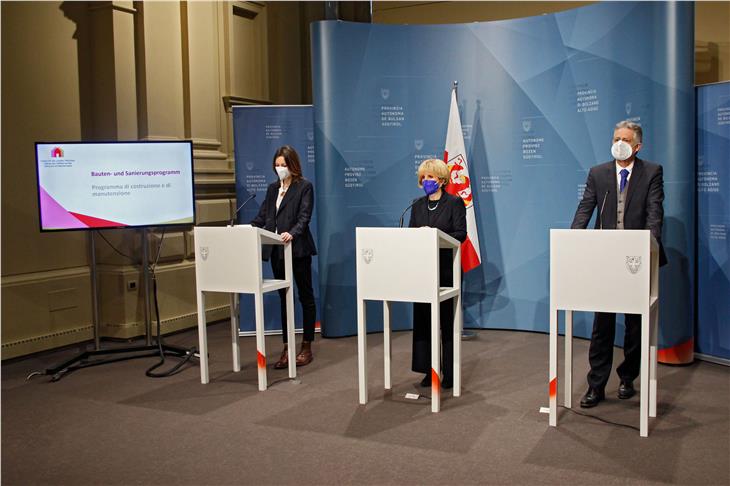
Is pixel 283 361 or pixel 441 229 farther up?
pixel 441 229

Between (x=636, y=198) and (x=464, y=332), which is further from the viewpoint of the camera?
(x=464, y=332)

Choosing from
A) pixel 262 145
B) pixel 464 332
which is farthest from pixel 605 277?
pixel 262 145

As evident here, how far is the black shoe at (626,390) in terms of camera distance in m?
4.05

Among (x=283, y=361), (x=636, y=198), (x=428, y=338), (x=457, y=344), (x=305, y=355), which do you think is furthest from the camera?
(x=305, y=355)

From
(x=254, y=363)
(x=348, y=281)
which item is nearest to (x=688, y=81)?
(x=348, y=281)

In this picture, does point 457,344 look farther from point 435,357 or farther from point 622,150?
point 622,150

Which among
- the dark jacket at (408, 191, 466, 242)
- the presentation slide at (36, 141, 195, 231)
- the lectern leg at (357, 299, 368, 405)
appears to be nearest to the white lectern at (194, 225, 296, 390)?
the lectern leg at (357, 299, 368, 405)

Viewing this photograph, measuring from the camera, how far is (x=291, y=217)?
482cm

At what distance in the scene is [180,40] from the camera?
21.2 feet

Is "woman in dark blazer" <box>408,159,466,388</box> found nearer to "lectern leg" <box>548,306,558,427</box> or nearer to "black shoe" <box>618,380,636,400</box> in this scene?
"lectern leg" <box>548,306,558,427</box>

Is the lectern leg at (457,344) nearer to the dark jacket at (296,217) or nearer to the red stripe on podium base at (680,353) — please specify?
the dark jacket at (296,217)

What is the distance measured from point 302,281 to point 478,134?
2.10 metres

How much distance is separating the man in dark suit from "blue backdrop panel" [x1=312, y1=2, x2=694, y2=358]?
1536 mm

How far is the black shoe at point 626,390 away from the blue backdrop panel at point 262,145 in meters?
2.92
